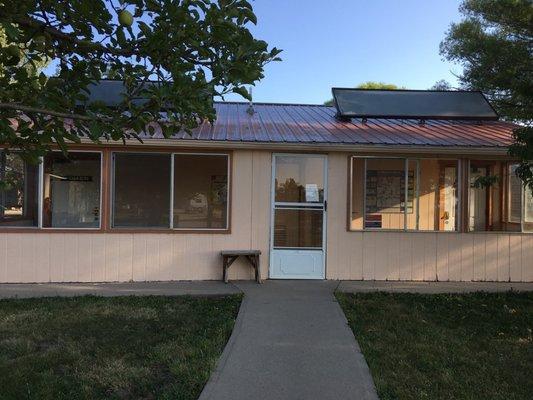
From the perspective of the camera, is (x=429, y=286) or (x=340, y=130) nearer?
(x=429, y=286)

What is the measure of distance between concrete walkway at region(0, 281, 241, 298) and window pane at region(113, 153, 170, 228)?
1.18 m

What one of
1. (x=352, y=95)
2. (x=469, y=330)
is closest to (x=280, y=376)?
(x=469, y=330)

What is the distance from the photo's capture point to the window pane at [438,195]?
408 inches

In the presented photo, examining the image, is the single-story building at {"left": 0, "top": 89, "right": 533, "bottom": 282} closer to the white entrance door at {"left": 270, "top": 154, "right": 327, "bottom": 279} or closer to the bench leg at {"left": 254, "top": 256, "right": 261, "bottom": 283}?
the white entrance door at {"left": 270, "top": 154, "right": 327, "bottom": 279}

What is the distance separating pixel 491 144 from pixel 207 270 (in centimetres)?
565

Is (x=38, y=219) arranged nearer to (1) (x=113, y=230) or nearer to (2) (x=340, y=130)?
(1) (x=113, y=230)

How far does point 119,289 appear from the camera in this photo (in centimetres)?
897

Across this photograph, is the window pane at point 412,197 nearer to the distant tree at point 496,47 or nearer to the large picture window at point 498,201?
the large picture window at point 498,201

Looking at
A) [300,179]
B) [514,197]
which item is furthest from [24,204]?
[514,197]

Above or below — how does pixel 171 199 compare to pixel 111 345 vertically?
above

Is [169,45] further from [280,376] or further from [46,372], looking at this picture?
[46,372]

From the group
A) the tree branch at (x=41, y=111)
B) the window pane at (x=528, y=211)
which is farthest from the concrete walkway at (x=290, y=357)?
the window pane at (x=528, y=211)

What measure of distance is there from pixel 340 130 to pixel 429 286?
349cm

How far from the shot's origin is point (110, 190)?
32.1 ft
